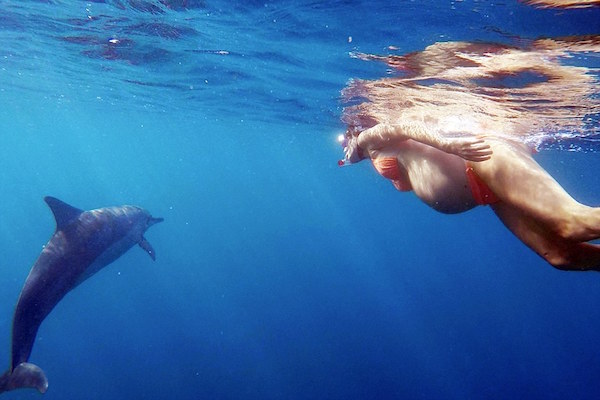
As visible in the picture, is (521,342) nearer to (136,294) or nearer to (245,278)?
(245,278)

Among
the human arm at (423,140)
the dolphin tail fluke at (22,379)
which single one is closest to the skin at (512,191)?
the human arm at (423,140)

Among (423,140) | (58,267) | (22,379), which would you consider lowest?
(22,379)

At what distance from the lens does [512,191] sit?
3.76 meters

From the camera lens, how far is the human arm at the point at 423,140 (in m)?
3.65

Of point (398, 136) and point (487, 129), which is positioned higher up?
point (398, 136)

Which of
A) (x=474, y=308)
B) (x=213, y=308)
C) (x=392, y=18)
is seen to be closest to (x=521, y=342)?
(x=474, y=308)

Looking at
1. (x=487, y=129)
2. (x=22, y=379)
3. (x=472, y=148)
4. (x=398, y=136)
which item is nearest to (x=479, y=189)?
(x=472, y=148)

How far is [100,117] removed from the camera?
39.0 m

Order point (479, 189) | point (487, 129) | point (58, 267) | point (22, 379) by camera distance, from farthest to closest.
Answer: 1. point (487, 129)
2. point (58, 267)
3. point (22, 379)
4. point (479, 189)

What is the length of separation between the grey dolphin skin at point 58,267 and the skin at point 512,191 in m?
8.23

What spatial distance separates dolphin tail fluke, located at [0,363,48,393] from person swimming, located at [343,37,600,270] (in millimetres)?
7398

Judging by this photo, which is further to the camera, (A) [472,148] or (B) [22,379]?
(B) [22,379]

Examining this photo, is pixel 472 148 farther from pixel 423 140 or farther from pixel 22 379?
pixel 22 379

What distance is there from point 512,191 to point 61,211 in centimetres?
995
